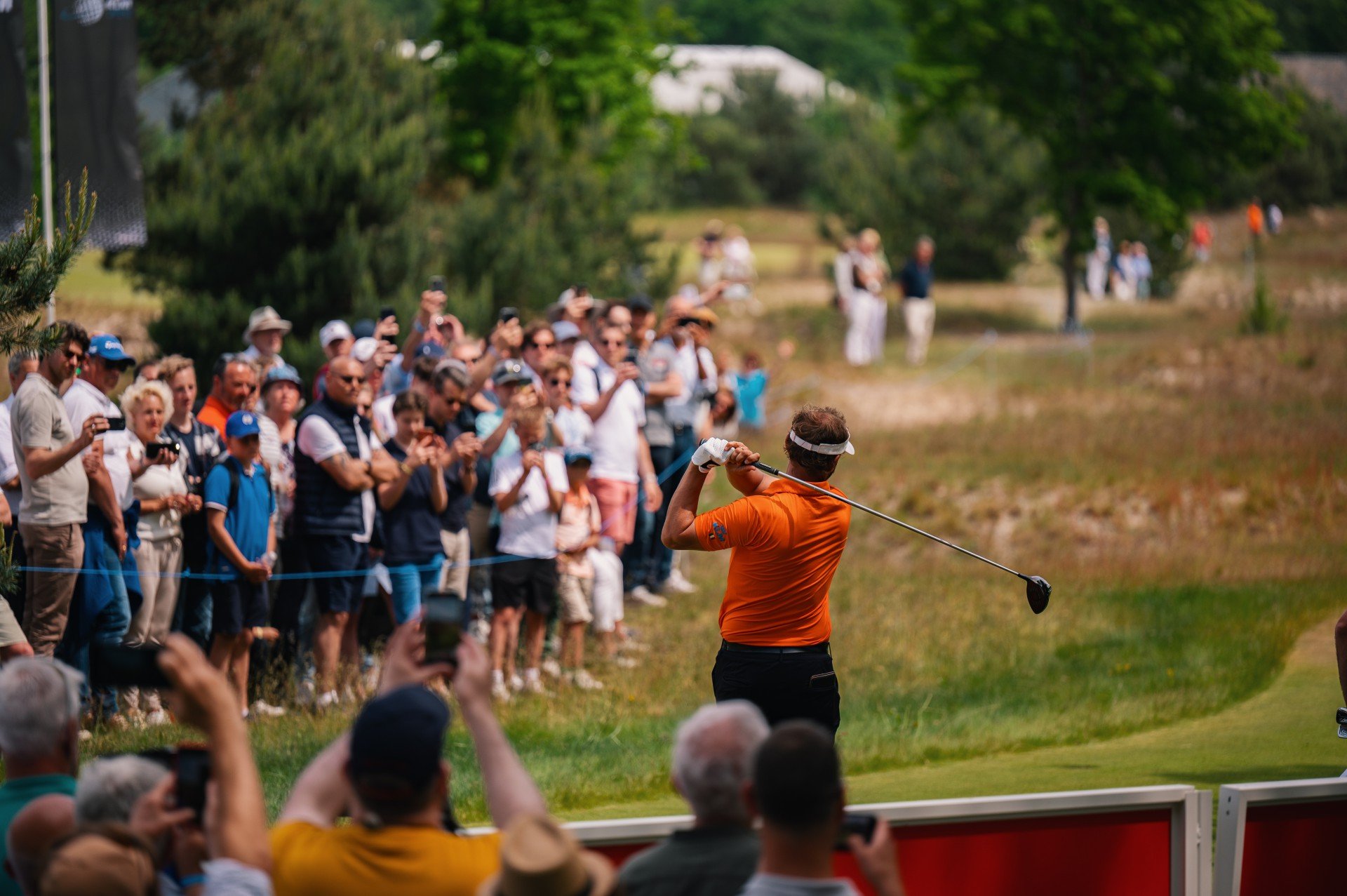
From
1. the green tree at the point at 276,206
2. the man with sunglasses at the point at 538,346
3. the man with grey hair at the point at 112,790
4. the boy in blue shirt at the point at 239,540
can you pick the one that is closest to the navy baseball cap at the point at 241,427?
the boy in blue shirt at the point at 239,540

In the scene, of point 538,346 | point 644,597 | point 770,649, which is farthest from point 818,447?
point 644,597

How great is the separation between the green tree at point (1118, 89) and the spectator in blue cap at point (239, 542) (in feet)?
85.9

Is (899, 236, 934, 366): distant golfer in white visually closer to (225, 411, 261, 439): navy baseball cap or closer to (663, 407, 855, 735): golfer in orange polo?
(225, 411, 261, 439): navy baseball cap

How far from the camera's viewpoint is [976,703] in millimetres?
11422

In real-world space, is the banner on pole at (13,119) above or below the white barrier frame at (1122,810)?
above

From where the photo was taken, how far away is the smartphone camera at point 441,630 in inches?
167

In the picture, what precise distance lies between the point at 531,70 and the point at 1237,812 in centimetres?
3032

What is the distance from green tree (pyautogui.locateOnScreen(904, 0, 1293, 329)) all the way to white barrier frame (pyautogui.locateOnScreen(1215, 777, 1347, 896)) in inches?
1112

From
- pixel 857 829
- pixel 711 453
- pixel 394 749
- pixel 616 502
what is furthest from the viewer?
pixel 616 502

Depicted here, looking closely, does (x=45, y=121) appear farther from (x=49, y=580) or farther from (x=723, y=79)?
(x=723, y=79)

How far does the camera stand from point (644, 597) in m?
14.0

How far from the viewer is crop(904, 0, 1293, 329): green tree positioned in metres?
32.2

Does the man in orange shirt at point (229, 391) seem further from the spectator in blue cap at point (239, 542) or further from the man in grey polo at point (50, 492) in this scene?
the man in grey polo at point (50, 492)

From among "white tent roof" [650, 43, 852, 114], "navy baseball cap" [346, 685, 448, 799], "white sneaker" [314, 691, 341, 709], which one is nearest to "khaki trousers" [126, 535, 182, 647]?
"white sneaker" [314, 691, 341, 709]
